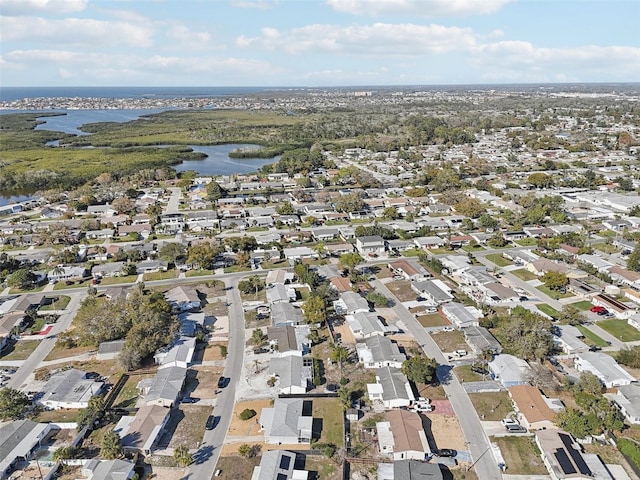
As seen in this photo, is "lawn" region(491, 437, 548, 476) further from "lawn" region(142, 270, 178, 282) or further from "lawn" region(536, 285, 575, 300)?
"lawn" region(142, 270, 178, 282)

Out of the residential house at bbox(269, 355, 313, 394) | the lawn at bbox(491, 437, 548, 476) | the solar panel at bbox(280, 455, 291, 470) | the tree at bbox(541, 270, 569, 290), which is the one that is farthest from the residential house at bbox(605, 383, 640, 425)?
the solar panel at bbox(280, 455, 291, 470)

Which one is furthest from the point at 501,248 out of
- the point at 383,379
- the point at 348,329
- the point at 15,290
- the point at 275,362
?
the point at 15,290

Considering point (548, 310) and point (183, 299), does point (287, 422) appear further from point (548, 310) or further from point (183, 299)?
point (548, 310)

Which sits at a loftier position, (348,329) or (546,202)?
(546,202)

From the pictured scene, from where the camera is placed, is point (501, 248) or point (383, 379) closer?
point (383, 379)

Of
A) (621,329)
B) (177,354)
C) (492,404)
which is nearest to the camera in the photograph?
(492,404)

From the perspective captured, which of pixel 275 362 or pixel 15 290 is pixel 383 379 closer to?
pixel 275 362

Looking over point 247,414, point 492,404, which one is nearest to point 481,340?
point 492,404
